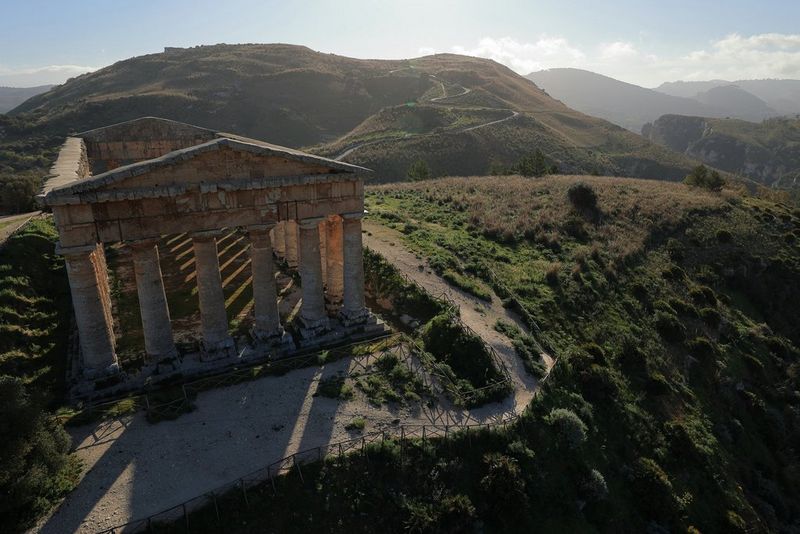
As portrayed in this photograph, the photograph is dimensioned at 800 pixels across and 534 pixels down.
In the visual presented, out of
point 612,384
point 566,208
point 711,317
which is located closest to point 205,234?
point 612,384

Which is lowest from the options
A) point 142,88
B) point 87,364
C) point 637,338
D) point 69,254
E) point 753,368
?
point 753,368

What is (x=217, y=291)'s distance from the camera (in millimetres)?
19859

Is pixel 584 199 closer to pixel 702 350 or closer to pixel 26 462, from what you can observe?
pixel 702 350

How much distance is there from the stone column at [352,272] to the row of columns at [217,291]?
0.15 feet

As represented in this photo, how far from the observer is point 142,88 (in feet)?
430

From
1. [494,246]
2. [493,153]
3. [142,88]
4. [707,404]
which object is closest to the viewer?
[707,404]

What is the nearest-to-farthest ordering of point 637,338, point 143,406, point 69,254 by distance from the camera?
point 69,254, point 143,406, point 637,338

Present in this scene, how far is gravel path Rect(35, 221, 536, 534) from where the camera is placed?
13.8 meters

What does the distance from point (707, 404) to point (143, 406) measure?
2816 centimetres

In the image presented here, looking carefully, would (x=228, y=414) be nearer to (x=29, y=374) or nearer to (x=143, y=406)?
(x=143, y=406)

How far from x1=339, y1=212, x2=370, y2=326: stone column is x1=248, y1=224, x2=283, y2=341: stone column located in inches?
136

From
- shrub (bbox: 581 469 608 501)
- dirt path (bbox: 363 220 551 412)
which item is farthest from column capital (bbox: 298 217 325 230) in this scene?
shrub (bbox: 581 469 608 501)

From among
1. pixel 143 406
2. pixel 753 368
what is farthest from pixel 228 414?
pixel 753 368

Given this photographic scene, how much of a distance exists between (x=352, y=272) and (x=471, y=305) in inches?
312
